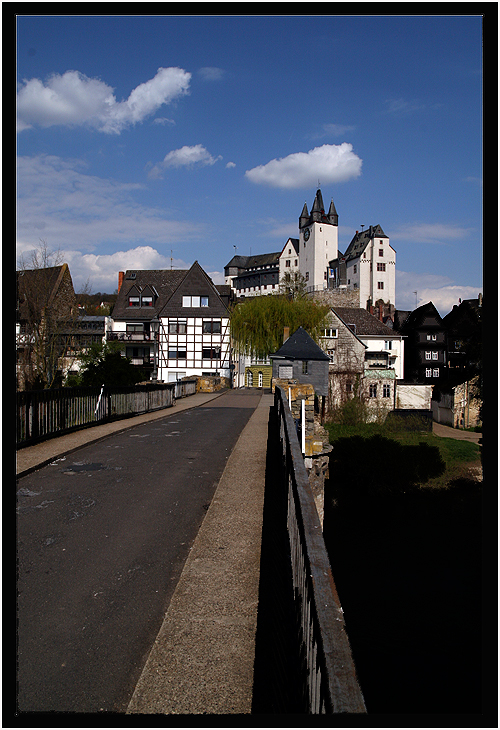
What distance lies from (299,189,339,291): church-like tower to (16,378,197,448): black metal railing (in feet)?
294

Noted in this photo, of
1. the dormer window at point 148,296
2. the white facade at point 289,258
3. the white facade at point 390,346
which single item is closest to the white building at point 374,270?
the white facade at point 289,258

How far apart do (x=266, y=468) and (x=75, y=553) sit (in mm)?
4870

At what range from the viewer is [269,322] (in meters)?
50.4

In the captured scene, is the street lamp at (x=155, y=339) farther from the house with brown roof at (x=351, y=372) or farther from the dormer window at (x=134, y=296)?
the house with brown roof at (x=351, y=372)

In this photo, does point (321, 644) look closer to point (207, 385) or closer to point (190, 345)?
point (207, 385)

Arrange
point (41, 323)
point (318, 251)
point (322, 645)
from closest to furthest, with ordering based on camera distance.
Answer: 1. point (322, 645)
2. point (41, 323)
3. point (318, 251)

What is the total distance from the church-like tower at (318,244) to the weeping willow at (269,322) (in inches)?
2221

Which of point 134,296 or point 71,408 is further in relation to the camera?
point 134,296

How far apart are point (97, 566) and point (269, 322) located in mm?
45850

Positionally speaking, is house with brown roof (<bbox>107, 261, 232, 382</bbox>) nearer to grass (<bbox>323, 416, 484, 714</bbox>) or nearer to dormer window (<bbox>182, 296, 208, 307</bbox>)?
dormer window (<bbox>182, 296, 208, 307</bbox>)

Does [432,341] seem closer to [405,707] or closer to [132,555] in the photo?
[405,707]

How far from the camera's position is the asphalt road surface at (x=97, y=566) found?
3.38m

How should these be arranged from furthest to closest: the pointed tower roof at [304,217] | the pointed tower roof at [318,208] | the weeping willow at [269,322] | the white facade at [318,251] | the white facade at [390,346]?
the pointed tower roof at [304,217] → the pointed tower roof at [318,208] → the white facade at [318,251] → the white facade at [390,346] → the weeping willow at [269,322]

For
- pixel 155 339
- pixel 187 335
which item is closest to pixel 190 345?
pixel 187 335
